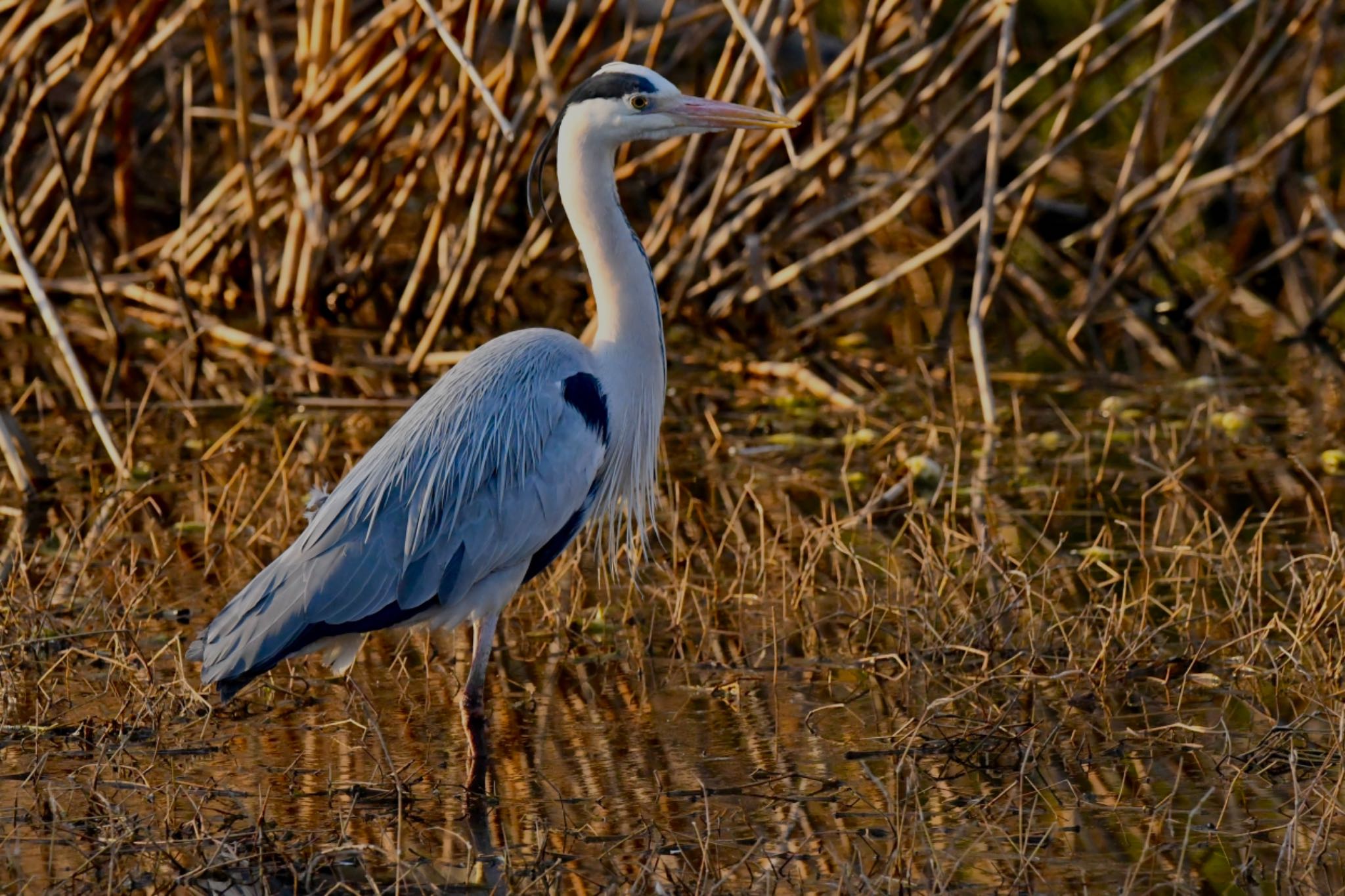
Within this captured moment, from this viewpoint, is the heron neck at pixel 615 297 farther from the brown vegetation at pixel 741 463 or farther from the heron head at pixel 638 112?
the brown vegetation at pixel 741 463

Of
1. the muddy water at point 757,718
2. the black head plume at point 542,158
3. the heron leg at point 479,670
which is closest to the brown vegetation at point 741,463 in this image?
the muddy water at point 757,718

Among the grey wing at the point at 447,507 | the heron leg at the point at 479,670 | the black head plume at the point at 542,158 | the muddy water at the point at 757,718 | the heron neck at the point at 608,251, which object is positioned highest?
the black head plume at the point at 542,158

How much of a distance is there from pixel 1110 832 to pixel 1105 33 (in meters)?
10.2

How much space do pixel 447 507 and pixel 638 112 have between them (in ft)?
3.72

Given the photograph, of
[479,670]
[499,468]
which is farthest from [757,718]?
[499,468]

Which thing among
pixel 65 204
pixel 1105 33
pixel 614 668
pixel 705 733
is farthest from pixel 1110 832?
pixel 1105 33

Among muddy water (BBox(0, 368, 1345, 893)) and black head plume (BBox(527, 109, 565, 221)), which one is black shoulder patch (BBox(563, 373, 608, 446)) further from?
muddy water (BBox(0, 368, 1345, 893))

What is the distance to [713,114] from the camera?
4.87 m

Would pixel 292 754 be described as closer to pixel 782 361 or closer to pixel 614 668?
pixel 614 668

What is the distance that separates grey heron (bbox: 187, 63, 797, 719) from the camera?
433 cm

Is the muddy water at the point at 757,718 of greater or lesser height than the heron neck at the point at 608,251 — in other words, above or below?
below

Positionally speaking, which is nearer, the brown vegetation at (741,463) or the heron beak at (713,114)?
the brown vegetation at (741,463)

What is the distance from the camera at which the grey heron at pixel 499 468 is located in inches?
171

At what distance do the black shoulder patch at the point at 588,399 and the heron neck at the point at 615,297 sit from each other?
4 centimetres
